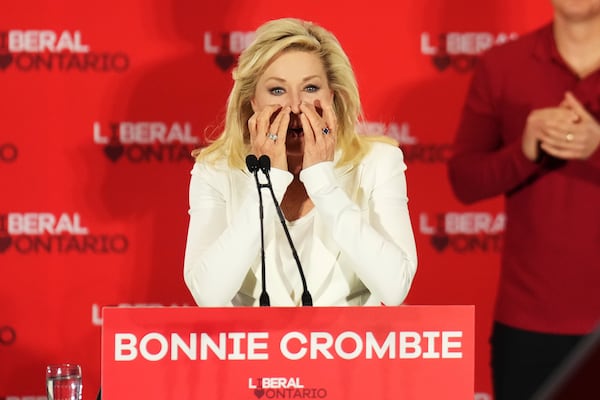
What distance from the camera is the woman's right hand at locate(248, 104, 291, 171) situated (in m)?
1.69

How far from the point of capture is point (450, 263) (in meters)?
2.89

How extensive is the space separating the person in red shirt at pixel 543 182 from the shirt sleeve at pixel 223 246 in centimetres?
68

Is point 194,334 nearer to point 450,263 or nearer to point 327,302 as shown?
point 327,302

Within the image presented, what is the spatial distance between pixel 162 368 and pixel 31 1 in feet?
6.71

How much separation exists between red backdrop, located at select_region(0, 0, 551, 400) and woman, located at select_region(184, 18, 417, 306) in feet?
3.23

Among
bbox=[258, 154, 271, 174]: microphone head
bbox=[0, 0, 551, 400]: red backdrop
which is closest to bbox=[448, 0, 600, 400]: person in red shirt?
bbox=[0, 0, 551, 400]: red backdrop

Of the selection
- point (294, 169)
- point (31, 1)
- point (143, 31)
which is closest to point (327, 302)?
point (294, 169)

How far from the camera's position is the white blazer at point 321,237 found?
64.5 inches

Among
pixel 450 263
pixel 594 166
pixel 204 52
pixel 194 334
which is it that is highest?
pixel 204 52

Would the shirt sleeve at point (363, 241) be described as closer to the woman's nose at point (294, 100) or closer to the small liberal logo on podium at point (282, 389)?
the woman's nose at point (294, 100)

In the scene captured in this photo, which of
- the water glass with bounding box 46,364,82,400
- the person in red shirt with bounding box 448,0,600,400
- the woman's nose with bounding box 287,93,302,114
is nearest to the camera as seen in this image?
the water glass with bounding box 46,364,82,400

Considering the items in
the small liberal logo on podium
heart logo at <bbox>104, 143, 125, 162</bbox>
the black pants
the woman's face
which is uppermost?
the woman's face

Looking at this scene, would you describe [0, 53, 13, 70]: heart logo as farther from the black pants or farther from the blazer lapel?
the black pants

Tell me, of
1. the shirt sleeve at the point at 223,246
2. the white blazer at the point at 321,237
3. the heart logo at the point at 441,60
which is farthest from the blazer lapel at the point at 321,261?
the heart logo at the point at 441,60
